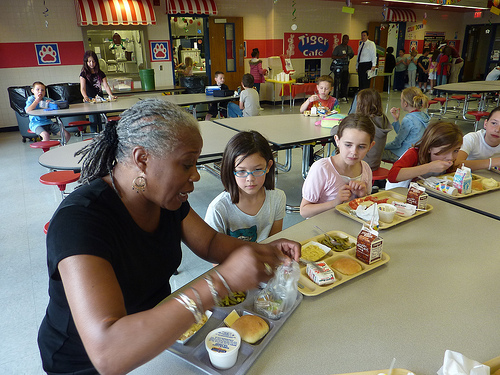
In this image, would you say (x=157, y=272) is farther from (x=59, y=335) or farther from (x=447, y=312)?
(x=447, y=312)

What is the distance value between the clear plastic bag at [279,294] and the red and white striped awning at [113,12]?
848cm

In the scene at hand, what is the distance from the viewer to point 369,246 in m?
1.36

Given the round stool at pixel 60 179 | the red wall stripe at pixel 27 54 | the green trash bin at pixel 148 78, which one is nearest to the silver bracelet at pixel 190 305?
the round stool at pixel 60 179

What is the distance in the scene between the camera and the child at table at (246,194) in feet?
6.00

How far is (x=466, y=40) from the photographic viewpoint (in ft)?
52.2

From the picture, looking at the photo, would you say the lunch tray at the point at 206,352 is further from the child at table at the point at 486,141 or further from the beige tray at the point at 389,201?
the child at table at the point at 486,141

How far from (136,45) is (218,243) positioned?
9291mm

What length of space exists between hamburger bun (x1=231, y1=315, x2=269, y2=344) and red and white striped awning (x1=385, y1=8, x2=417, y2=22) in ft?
46.1

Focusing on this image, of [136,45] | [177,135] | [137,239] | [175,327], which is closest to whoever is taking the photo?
[175,327]

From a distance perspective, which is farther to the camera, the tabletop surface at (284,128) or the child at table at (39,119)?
the child at table at (39,119)

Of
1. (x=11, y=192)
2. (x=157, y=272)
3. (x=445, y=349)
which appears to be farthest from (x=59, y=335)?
(x=11, y=192)

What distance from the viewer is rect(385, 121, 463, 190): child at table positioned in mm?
2309

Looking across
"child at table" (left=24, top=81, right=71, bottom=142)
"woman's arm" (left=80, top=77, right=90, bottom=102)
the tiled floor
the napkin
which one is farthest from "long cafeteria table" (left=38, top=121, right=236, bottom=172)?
"woman's arm" (left=80, top=77, right=90, bottom=102)

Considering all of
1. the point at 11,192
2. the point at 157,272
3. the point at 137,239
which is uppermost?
the point at 137,239
